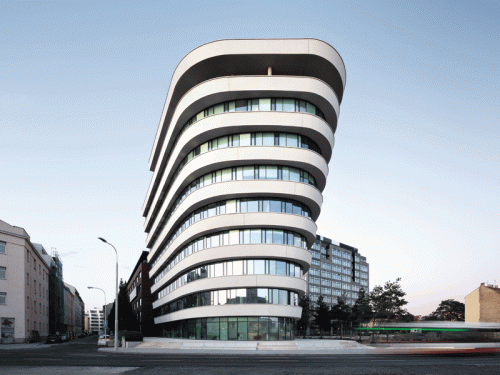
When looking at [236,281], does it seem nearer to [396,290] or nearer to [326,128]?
[326,128]

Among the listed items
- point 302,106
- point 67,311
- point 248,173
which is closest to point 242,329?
point 248,173

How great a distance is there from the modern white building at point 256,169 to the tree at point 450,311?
13291 cm

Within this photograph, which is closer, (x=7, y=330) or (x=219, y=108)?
(x=219, y=108)

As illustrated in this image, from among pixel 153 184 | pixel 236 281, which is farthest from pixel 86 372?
pixel 153 184

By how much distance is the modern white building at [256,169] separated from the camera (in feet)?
147

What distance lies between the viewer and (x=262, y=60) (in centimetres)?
4600

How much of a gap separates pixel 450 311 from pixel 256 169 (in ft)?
473

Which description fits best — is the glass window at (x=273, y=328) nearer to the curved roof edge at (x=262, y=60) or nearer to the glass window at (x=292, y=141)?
the glass window at (x=292, y=141)

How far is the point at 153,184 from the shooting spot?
7925 cm

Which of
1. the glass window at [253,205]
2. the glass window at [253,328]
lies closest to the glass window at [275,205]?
the glass window at [253,205]

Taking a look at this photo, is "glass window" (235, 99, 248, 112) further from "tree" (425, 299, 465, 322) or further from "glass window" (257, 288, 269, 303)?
"tree" (425, 299, 465, 322)

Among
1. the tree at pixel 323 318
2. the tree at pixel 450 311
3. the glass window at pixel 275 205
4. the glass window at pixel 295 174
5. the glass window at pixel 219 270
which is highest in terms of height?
the glass window at pixel 295 174

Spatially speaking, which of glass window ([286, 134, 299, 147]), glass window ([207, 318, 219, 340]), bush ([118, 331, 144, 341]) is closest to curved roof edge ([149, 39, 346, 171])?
glass window ([286, 134, 299, 147])

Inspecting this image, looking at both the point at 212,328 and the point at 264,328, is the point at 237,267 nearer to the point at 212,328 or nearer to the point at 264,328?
the point at 264,328
